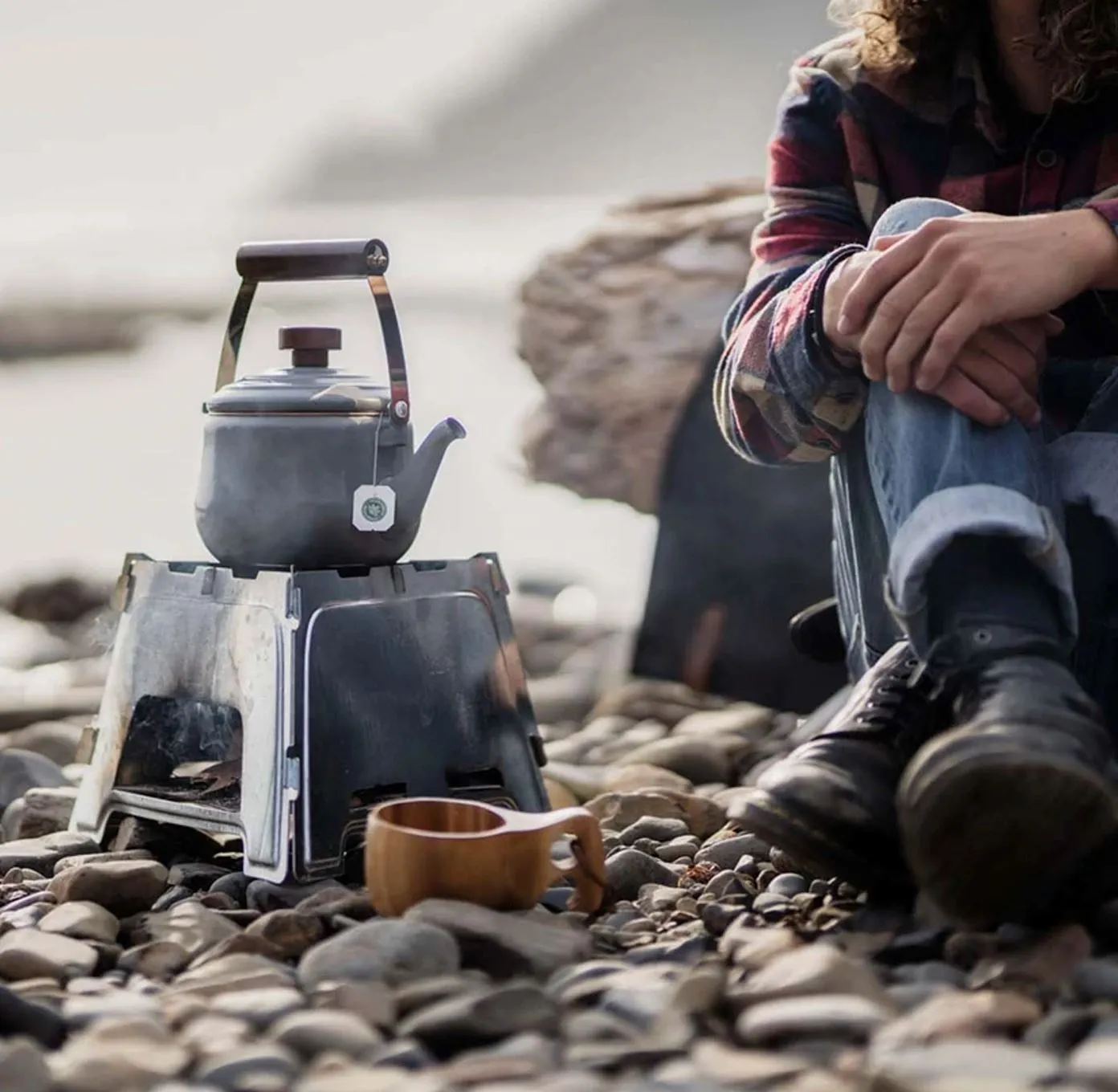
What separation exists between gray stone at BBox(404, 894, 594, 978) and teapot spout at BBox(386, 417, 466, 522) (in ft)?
2.18

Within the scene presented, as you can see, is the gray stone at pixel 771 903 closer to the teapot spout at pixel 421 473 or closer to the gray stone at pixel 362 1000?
the gray stone at pixel 362 1000

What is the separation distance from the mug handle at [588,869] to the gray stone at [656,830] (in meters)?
0.46

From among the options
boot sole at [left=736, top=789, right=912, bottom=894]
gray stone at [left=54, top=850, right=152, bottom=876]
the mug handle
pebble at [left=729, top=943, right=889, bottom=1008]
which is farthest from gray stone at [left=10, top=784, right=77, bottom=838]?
pebble at [left=729, top=943, right=889, bottom=1008]

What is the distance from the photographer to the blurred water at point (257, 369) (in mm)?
7633

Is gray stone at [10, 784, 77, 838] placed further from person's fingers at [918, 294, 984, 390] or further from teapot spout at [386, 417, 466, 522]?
person's fingers at [918, 294, 984, 390]

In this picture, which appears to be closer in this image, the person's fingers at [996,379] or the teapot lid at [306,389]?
the person's fingers at [996,379]

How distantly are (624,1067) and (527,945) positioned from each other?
37 centimetres

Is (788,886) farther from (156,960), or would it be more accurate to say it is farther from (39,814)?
(39,814)

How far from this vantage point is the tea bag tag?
2.44 meters

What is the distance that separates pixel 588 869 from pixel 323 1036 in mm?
662

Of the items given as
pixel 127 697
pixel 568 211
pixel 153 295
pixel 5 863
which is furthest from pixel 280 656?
pixel 568 211

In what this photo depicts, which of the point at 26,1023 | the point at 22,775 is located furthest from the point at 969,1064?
the point at 22,775

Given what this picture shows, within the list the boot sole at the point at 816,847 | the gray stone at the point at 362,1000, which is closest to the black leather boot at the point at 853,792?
the boot sole at the point at 816,847

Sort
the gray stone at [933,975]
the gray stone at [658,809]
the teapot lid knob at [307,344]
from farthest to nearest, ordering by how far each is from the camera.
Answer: the gray stone at [658,809] < the teapot lid knob at [307,344] < the gray stone at [933,975]
